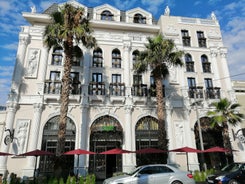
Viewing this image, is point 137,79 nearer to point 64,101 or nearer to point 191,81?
point 191,81

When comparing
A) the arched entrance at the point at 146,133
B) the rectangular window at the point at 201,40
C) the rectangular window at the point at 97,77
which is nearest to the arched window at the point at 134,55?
the rectangular window at the point at 97,77

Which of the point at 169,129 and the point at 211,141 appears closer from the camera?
the point at 169,129

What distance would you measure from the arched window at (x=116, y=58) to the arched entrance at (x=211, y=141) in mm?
11198

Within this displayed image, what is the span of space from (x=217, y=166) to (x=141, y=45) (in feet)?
51.0

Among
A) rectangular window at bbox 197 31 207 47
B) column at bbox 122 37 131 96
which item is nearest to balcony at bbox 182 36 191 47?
rectangular window at bbox 197 31 207 47

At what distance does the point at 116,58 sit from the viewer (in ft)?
72.0

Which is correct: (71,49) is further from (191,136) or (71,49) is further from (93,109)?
(191,136)

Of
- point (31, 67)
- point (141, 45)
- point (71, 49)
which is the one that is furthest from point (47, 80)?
point (141, 45)

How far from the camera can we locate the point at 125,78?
20.7m

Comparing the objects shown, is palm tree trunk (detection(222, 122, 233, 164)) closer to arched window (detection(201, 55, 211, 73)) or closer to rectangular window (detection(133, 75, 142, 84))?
arched window (detection(201, 55, 211, 73))

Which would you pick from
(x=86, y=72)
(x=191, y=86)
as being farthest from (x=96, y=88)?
(x=191, y=86)

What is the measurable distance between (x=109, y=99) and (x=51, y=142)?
22.7ft

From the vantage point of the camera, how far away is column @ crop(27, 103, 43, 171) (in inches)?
649

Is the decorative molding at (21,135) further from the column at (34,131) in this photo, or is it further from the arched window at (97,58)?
the arched window at (97,58)
